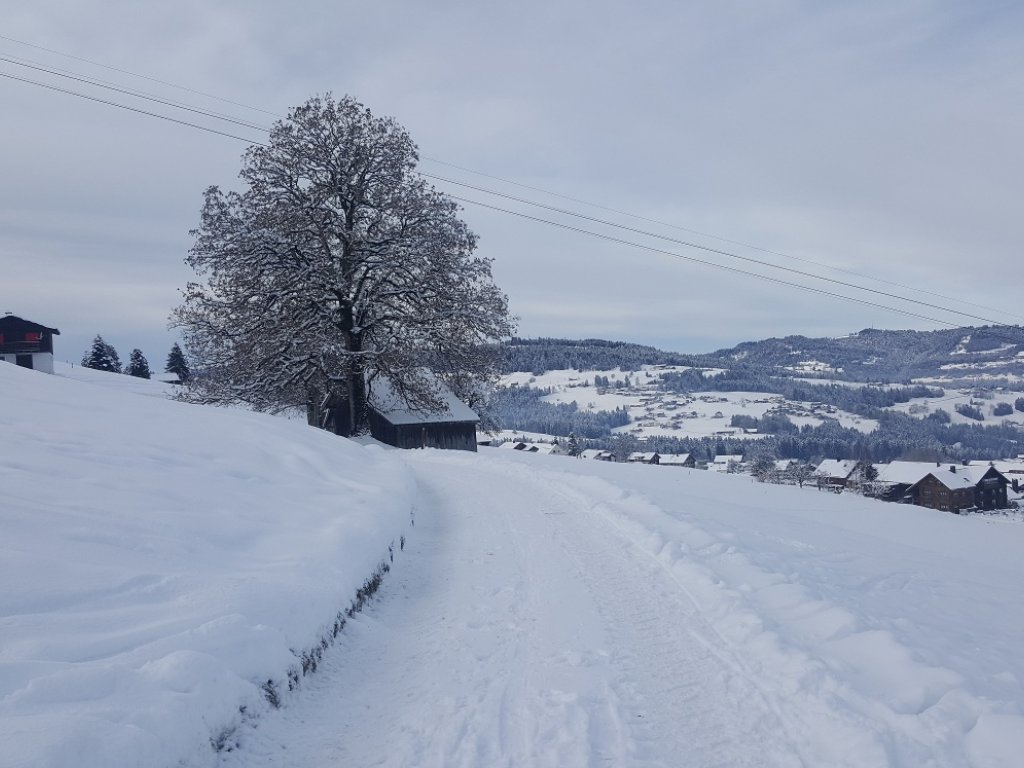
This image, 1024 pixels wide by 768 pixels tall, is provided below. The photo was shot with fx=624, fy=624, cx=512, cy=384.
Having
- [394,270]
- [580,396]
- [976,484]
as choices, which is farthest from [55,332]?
[580,396]

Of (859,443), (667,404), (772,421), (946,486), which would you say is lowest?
(946,486)

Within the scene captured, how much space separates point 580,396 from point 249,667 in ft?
356

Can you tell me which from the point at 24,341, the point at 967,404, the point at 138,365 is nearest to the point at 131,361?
the point at 138,365

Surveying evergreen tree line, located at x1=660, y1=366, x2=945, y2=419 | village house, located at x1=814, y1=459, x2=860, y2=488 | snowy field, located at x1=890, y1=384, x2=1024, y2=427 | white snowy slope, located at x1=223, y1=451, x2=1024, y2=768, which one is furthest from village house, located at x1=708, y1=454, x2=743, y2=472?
white snowy slope, located at x1=223, y1=451, x2=1024, y2=768

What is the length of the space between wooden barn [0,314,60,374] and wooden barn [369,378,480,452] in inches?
501

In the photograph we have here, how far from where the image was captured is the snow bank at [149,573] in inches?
112

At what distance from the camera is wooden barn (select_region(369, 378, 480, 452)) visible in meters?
25.2

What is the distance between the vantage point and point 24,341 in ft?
80.9

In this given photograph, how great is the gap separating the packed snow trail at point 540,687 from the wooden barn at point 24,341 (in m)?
25.0

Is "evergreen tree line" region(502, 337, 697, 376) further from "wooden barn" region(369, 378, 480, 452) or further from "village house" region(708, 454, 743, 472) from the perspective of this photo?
"wooden barn" region(369, 378, 480, 452)

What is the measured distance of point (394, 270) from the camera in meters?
21.7

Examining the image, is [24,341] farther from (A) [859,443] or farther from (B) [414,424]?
(A) [859,443]

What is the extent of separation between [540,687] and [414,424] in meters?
21.5

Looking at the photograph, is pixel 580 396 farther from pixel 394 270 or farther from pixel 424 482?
pixel 424 482
